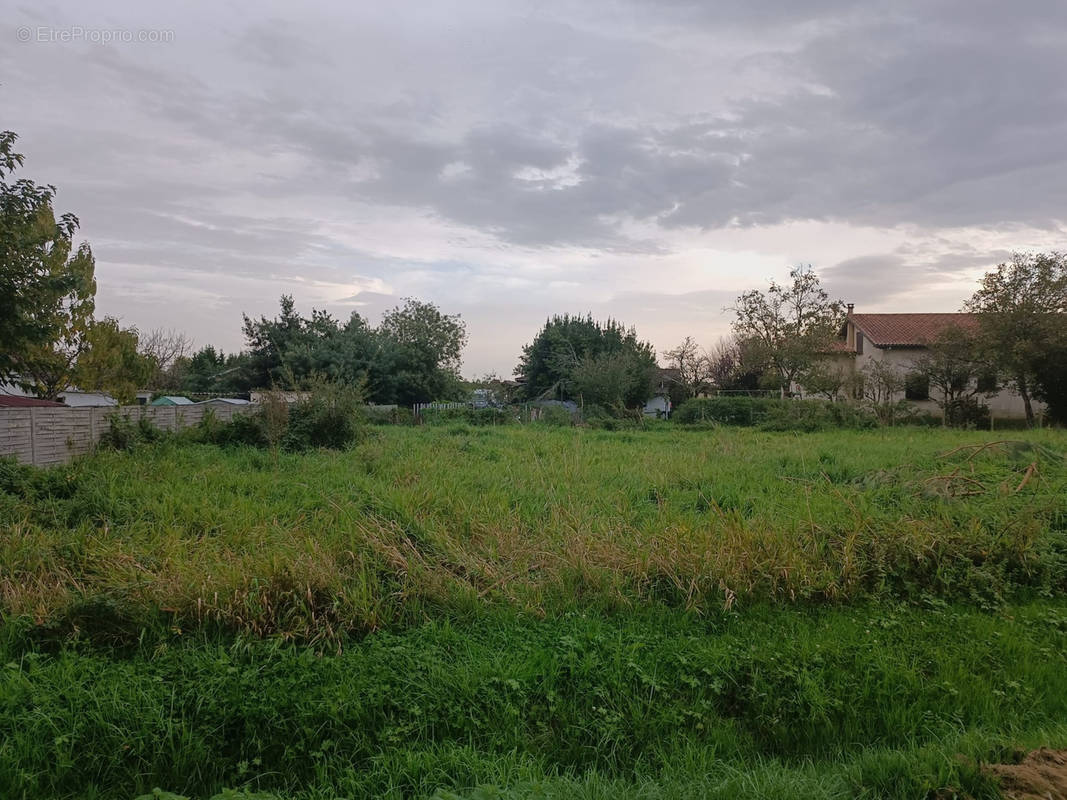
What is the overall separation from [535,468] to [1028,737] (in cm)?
720

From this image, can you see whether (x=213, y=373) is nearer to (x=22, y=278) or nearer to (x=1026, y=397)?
(x=22, y=278)

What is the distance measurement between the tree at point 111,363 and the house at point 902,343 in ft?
85.5

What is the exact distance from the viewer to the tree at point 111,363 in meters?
16.6

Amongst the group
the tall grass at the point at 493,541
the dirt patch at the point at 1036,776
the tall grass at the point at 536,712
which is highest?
the tall grass at the point at 493,541

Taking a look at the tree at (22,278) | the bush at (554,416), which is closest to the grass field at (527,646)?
the tree at (22,278)

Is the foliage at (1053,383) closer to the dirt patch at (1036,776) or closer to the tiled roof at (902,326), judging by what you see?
the tiled roof at (902,326)

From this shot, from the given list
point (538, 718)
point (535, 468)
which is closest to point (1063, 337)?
point (535, 468)

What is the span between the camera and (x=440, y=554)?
Answer: 5453 millimetres

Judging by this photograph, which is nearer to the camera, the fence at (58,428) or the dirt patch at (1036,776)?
the dirt patch at (1036,776)

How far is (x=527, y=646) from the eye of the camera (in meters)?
3.93

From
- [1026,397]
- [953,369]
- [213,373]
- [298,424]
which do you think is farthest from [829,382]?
[213,373]

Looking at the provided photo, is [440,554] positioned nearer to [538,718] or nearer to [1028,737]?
[538,718]

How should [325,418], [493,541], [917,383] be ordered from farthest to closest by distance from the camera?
[917,383], [325,418], [493,541]

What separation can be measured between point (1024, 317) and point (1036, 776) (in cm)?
2242
